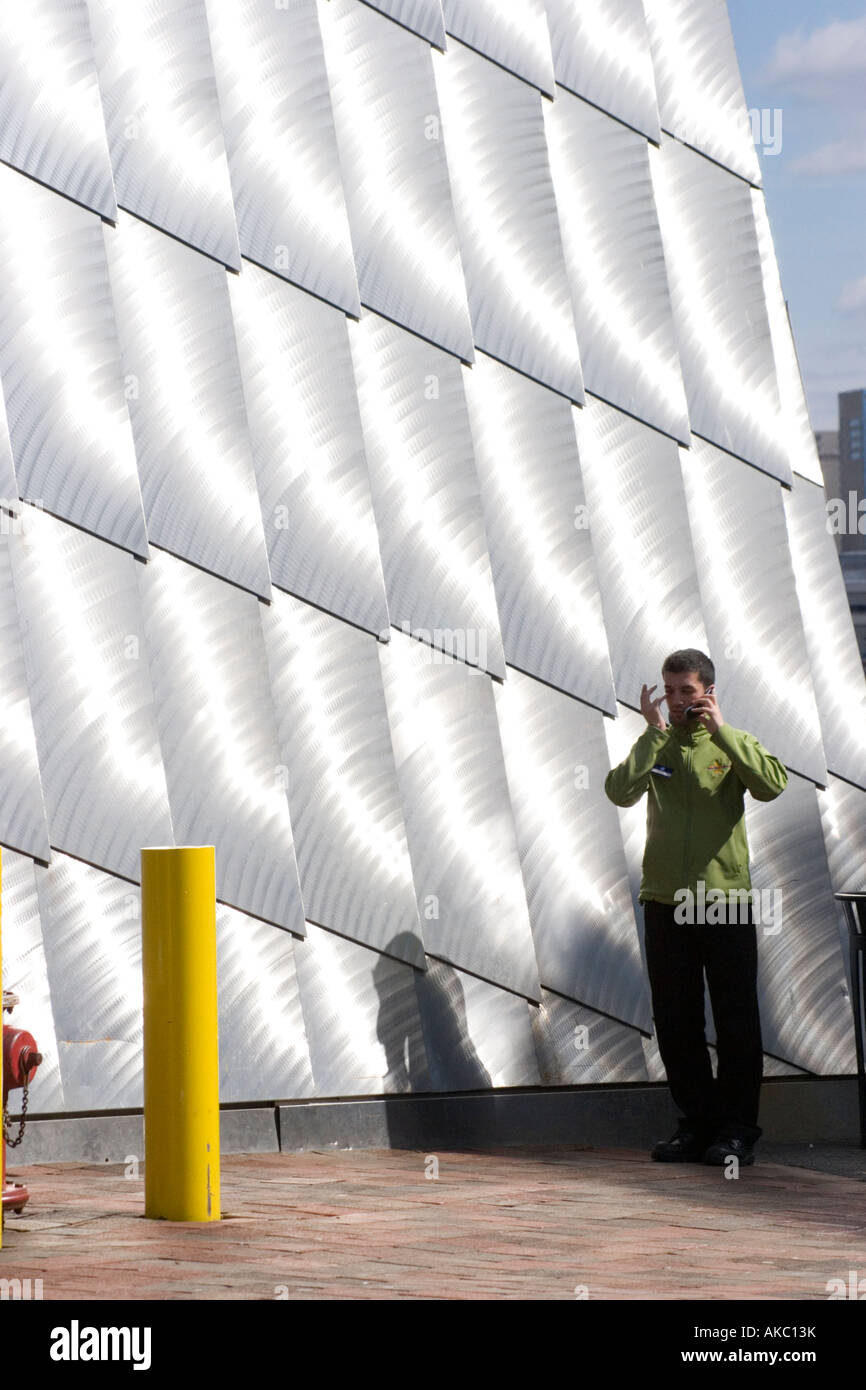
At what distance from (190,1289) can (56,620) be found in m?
3.66

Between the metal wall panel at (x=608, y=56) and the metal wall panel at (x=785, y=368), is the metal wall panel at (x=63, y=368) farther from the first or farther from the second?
the metal wall panel at (x=785, y=368)

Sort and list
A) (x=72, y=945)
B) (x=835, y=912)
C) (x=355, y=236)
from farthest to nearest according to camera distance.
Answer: (x=835, y=912)
(x=355, y=236)
(x=72, y=945)

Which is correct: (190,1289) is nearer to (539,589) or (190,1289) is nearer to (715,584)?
(539,589)

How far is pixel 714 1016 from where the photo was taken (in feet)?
27.6

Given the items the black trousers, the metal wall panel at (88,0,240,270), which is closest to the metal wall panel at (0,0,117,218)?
the metal wall panel at (88,0,240,270)

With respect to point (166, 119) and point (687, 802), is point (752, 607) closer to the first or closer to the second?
point (687, 802)

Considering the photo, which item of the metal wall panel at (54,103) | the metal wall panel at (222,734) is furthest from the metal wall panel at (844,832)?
the metal wall panel at (54,103)

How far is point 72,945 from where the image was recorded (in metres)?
7.96

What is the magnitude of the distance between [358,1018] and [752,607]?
10.0ft

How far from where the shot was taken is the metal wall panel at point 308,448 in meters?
8.72

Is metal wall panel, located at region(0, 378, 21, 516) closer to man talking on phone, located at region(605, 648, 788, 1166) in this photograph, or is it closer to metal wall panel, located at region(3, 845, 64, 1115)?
metal wall panel, located at region(3, 845, 64, 1115)

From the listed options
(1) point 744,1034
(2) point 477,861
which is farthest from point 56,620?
(1) point 744,1034

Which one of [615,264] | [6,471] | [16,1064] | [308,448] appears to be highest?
[615,264]

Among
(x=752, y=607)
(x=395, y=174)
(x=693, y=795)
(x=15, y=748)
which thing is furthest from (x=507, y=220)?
(x=15, y=748)
